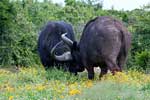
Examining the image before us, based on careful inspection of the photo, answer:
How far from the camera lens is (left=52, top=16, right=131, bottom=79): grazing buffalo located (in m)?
13.2

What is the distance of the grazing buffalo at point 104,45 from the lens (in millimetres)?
13180

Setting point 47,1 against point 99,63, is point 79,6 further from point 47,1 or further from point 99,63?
point 99,63

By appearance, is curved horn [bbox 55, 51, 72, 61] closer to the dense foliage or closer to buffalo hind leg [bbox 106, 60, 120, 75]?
buffalo hind leg [bbox 106, 60, 120, 75]

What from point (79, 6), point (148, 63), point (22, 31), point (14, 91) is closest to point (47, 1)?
point (79, 6)

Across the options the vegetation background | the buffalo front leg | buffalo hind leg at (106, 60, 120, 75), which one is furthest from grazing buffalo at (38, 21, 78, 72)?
buffalo hind leg at (106, 60, 120, 75)

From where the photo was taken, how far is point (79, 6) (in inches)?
1512

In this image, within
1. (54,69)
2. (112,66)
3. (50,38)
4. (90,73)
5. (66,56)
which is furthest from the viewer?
(50,38)

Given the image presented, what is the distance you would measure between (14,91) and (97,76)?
5.08m

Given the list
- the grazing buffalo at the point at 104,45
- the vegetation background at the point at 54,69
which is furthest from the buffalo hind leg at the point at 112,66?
the vegetation background at the point at 54,69

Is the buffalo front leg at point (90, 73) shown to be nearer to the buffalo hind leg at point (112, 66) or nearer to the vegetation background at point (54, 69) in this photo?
the vegetation background at point (54, 69)

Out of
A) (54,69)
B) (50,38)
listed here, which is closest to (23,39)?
(50,38)

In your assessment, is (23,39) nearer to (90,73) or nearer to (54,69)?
(54,69)

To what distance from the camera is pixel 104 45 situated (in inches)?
519

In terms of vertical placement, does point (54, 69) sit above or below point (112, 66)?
below
